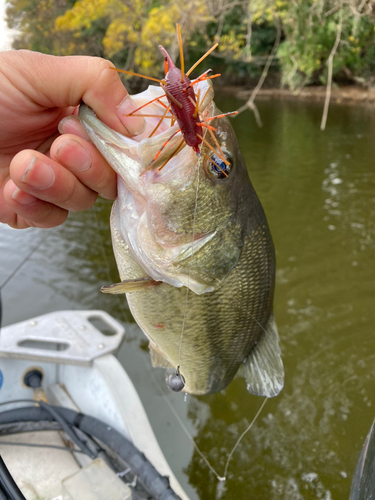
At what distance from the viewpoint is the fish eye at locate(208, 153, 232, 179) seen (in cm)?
126

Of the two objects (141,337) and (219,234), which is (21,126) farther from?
(141,337)

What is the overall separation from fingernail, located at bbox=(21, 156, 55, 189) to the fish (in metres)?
0.19

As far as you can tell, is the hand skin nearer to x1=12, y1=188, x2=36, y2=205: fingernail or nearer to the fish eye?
x1=12, y1=188, x2=36, y2=205: fingernail

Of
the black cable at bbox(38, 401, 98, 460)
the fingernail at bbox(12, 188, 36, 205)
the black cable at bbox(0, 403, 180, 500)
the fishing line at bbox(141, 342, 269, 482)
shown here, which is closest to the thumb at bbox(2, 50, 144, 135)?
the fingernail at bbox(12, 188, 36, 205)

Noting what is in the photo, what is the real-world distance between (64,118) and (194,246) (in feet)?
2.14

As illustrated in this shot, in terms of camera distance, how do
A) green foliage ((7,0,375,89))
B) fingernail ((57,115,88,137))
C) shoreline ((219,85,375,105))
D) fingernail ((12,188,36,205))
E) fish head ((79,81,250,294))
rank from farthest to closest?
shoreline ((219,85,375,105)) < green foliage ((7,0,375,89)) < fingernail ((12,188,36,205)) < fingernail ((57,115,88,137)) < fish head ((79,81,250,294))

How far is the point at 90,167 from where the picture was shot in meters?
1.31

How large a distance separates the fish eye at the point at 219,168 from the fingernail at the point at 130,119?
260mm

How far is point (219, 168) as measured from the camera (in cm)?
125

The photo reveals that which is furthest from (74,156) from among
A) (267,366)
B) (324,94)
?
(324,94)

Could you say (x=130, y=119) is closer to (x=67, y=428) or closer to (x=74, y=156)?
(x=74, y=156)

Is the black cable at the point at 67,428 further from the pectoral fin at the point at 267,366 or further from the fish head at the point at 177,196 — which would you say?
the fish head at the point at 177,196

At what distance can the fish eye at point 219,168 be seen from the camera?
1.26 metres

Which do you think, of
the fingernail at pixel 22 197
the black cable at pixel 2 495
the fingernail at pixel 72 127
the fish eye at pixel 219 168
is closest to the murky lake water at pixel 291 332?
the black cable at pixel 2 495
